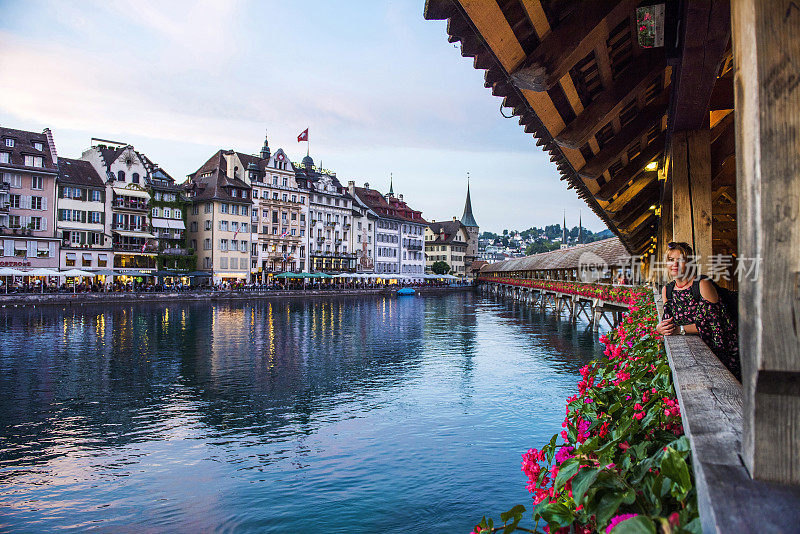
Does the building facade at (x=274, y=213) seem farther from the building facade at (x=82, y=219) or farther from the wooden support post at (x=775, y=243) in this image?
the wooden support post at (x=775, y=243)

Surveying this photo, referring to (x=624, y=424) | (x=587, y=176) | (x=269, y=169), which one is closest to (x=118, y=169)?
(x=269, y=169)

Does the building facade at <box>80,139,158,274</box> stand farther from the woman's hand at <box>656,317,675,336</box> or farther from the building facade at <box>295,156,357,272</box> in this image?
the woman's hand at <box>656,317,675,336</box>

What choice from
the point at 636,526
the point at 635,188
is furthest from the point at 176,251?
the point at 636,526

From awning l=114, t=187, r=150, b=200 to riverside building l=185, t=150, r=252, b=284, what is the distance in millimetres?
6535

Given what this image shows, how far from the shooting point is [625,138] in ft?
25.3

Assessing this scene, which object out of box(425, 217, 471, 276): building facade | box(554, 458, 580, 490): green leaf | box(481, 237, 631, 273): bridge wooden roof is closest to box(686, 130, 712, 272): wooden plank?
box(554, 458, 580, 490): green leaf

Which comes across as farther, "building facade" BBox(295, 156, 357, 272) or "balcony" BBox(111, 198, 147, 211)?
"building facade" BBox(295, 156, 357, 272)

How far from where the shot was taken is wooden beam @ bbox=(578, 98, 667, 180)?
7263 millimetres

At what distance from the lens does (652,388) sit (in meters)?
3.74

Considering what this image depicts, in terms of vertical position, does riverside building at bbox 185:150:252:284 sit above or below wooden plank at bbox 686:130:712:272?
above

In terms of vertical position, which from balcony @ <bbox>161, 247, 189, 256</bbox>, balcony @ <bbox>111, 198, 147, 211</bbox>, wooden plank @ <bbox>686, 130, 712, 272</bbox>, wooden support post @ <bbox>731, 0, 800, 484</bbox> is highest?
balcony @ <bbox>111, 198, 147, 211</bbox>

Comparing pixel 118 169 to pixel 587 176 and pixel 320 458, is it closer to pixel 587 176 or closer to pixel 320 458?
pixel 320 458

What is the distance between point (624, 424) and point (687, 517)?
1242 mm

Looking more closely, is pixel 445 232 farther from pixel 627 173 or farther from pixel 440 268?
pixel 627 173
